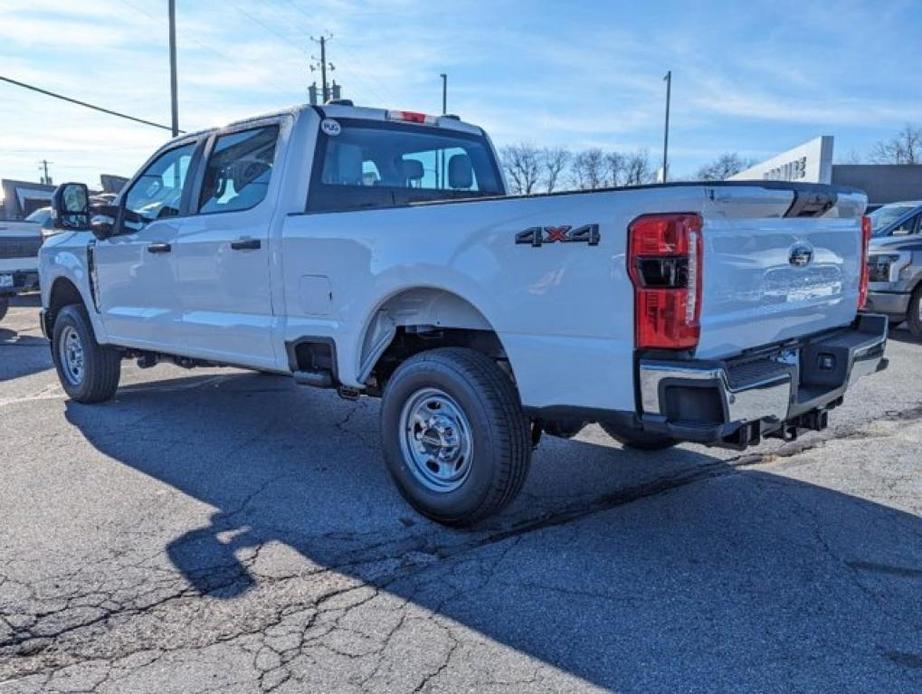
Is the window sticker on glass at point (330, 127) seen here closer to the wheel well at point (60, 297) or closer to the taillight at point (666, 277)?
the taillight at point (666, 277)

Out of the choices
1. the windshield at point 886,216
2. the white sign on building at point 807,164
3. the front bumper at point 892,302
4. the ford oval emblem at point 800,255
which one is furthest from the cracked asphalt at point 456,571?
the white sign on building at point 807,164

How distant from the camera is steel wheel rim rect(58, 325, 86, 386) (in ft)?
22.8

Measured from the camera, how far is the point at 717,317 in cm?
316

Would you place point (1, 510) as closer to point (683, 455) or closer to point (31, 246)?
point (683, 455)

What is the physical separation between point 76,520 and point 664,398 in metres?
3.08

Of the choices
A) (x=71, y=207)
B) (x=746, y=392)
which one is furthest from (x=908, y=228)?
(x=71, y=207)

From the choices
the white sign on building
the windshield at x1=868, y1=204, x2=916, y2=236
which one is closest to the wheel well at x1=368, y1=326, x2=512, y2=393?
the windshield at x1=868, y1=204, x2=916, y2=236

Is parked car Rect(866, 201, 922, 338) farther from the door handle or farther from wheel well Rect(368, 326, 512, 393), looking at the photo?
the door handle

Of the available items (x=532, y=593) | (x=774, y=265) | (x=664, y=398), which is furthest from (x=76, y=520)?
(x=774, y=265)

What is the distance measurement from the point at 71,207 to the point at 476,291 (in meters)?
4.23

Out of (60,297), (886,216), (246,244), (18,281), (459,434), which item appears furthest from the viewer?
(18,281)

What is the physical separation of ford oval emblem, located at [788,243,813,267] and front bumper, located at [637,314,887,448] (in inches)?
15.1

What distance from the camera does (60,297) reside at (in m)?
7.23

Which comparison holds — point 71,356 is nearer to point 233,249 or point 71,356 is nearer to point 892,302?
point 233,249
